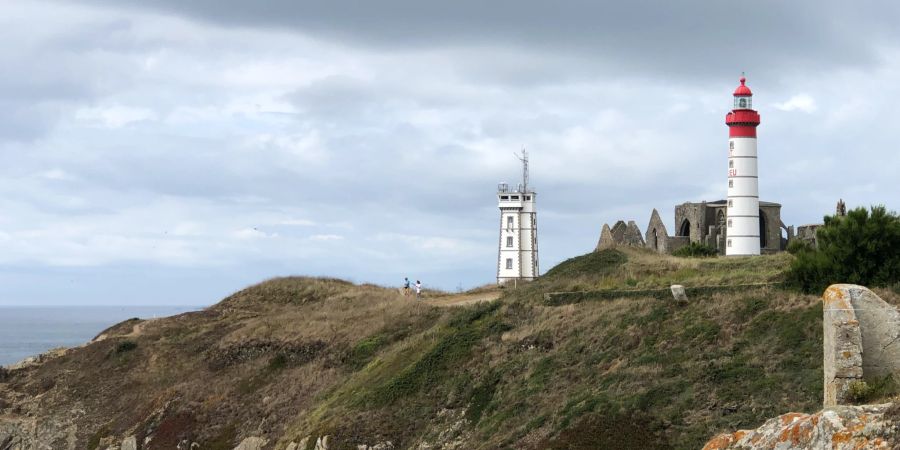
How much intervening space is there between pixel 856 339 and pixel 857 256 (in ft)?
62.4

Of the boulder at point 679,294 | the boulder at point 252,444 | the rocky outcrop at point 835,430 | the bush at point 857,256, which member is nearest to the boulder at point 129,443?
the boulder at point 252,444

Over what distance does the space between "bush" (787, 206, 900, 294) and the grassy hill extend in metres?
1.33

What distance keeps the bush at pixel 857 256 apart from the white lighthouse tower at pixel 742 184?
2690 cm

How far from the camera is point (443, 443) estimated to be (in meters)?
34.7

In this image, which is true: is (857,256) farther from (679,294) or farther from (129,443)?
(129,443)

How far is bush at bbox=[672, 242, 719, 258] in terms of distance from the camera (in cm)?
6406

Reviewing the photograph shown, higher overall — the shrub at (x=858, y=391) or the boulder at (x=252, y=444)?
the shrub at (x=858, y=391)

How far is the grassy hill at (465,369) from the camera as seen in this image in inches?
1180

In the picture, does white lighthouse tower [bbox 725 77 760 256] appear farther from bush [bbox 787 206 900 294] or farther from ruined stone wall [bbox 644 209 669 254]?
bush [bbox 787 206 900 294]

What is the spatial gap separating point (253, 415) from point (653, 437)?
2239 cm

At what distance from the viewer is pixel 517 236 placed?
3226 inches

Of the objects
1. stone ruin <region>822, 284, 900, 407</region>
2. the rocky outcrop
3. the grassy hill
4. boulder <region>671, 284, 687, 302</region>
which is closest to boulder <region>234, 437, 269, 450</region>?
the grassy hill

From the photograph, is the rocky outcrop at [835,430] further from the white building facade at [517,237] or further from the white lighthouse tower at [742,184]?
the white building facade at [517,237]

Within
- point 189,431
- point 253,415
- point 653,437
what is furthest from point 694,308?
point 189,431
